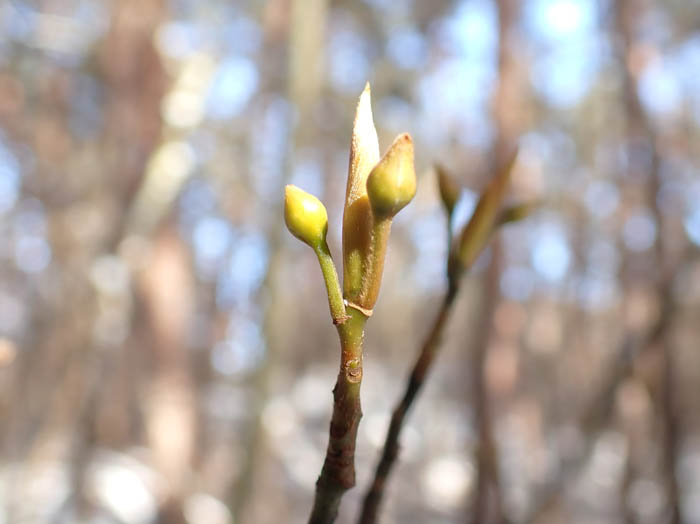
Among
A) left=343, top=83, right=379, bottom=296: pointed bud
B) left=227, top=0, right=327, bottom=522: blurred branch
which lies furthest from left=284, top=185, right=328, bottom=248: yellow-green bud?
left=227, top=0, right=327, bottom=522: blurred branch

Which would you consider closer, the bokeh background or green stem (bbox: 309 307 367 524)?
green stem (bbox: 309 307 367 524)

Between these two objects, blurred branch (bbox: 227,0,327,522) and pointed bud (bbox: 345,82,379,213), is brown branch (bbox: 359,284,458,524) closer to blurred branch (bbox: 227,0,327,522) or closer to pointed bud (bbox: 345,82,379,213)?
pointed bud (bbox: 345,82,379,213)

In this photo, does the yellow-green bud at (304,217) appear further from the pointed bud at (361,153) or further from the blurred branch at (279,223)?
the blurred branch at (279,223)

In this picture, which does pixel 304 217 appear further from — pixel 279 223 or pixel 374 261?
pixel 279 223

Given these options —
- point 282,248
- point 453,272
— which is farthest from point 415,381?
point 282,248

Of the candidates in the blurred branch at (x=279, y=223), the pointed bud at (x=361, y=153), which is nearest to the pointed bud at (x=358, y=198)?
the pointed bud at (x=361, y=153)

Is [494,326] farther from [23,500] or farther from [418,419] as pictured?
[418,419]
